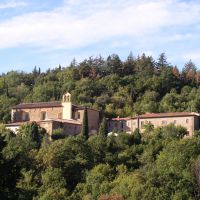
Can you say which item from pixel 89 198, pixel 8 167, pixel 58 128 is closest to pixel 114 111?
pixel 58 128

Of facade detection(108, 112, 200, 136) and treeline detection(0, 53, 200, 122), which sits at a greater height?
treeline detection(0, 53, 200, 122)

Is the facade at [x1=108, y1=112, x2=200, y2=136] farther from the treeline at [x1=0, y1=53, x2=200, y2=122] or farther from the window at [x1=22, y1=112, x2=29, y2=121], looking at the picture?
the window at [x1=22, y1=112, x2=29, y2=121]

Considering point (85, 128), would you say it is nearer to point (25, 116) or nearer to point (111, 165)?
point (111, 165)

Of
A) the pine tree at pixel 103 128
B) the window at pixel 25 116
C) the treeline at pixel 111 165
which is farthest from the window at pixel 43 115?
the pine tree at pixel 103 128

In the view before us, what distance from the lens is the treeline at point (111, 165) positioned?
4706 centimetres

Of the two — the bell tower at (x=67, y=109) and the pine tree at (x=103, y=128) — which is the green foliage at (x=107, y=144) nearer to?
the pine tree at (x=103, y=128)

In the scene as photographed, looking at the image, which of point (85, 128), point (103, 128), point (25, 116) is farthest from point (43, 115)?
point (85, 128)

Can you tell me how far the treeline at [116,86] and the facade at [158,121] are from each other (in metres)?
4.53

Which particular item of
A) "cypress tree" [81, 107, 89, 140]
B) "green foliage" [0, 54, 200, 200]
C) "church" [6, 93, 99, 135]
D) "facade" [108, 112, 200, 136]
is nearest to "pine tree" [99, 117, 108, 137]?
"green foliage" [0, 54, 200, 200]

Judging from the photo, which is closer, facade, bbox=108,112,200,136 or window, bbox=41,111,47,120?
facade, bbox=108,112,200,136

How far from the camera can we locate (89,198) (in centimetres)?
4912

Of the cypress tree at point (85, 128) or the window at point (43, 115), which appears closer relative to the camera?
the cypress tree at point (85, 128)

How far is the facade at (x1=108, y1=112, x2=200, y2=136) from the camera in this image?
218ft

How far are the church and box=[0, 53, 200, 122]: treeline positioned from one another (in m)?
2.71
